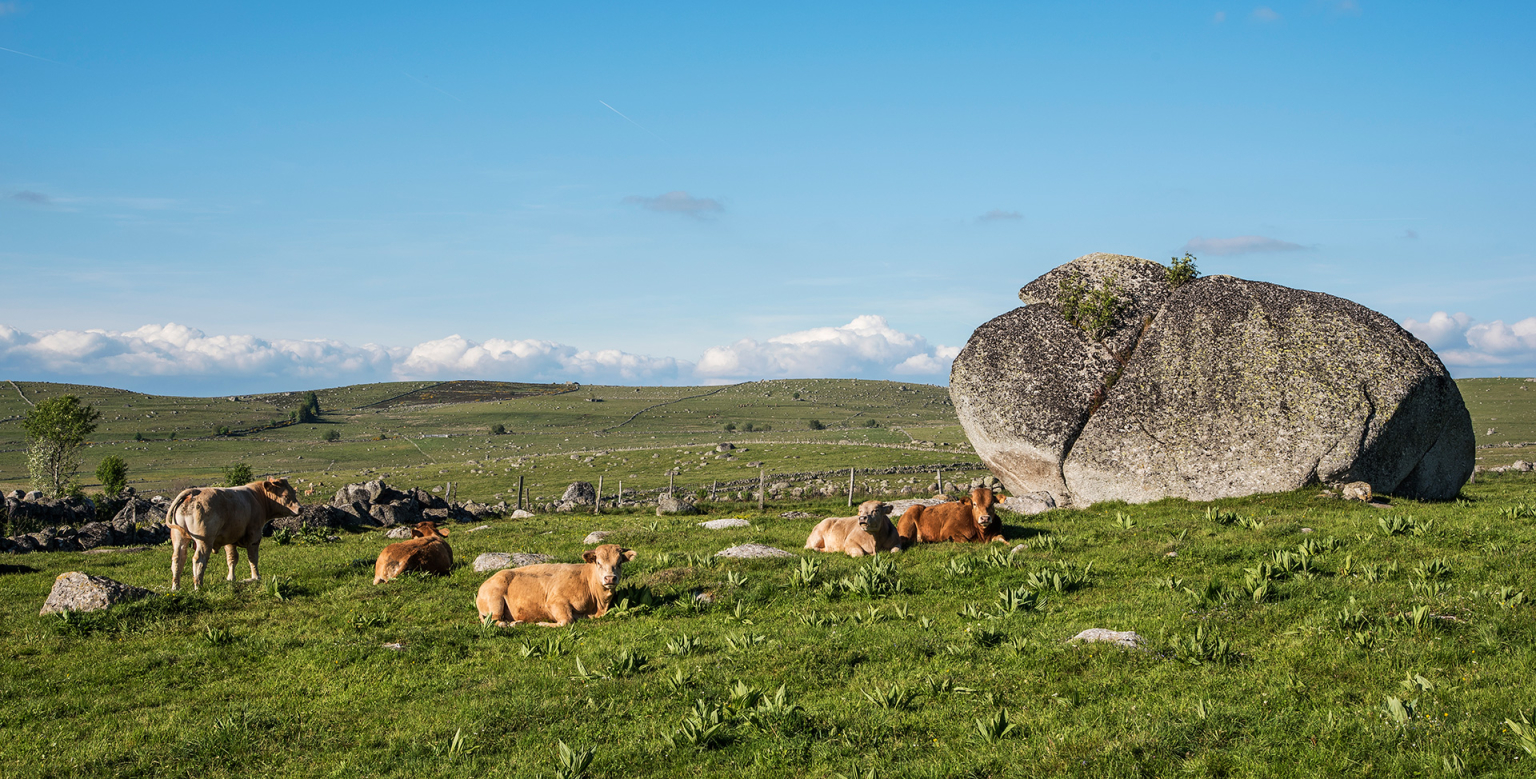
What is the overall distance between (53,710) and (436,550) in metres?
8.31

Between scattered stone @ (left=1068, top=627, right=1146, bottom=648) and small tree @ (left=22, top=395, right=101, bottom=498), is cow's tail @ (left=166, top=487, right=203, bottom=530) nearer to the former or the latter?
scattered stone @ (left=1068, top=627, right=1146, bottom=648)

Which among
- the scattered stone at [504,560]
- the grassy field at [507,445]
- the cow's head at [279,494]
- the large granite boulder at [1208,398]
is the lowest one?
the grassy field at [507,445]

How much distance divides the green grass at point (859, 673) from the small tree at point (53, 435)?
7494 cm

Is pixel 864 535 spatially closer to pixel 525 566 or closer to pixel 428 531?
pixel 525 566

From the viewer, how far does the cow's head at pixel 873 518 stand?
755 inches

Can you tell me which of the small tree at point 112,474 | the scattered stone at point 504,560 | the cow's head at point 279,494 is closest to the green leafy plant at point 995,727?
the scattered stone at point 504,560

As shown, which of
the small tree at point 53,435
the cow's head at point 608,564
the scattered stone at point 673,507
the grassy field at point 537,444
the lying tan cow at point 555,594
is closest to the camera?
the cow's head at point 608,564

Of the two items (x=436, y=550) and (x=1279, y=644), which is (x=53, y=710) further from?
(x=1279, y=644)

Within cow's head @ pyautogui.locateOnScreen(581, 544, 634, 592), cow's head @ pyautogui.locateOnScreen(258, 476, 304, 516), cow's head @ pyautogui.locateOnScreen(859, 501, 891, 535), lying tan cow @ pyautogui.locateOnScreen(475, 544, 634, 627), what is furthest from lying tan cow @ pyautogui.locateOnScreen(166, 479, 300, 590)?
cow's head @ pyautogui.locateOnScreen(859, 501, 891, 535)

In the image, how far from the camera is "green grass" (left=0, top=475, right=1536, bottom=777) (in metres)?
7.89

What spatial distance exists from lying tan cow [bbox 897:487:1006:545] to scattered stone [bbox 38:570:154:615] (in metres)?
15.2

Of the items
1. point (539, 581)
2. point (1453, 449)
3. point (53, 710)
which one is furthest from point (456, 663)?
point (1453, 449)

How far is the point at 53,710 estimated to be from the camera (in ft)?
34.5

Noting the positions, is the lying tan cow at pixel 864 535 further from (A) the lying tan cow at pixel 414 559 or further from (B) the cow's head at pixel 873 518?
(A) the lying tan cow at pixel 414 559
